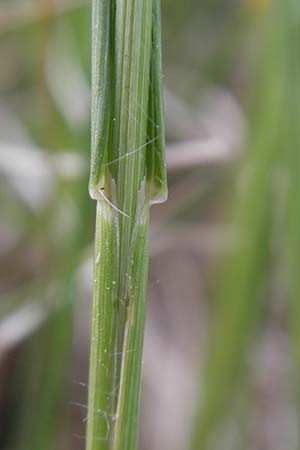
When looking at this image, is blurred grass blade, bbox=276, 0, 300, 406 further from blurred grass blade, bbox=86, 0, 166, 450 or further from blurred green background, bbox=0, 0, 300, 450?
blurred grass blade, bbox=86, 0, 166, 450

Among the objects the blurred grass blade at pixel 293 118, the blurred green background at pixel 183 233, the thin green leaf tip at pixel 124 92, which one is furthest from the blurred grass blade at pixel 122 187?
the blurred grass blade at pixel 293 118

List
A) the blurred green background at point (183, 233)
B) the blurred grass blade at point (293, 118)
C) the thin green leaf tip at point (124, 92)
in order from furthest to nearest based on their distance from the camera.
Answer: the blurred green background at point (183, 233) < the blurred grass blade at point (293, 118) < the thin green leaf tip at point (124, 92)

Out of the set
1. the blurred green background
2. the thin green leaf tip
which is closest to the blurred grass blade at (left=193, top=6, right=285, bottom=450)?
the blurred green background

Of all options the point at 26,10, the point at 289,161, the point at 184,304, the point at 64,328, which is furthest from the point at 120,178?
the point at 184,304

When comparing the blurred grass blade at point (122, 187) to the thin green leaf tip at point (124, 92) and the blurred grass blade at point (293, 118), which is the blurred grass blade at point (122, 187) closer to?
the thin green leaf tip at point (124, 92)

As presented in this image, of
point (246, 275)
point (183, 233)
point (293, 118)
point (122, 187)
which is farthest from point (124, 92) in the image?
point (183, 233)

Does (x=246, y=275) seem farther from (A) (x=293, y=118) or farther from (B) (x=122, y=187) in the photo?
(B) (x=122, y=187)
